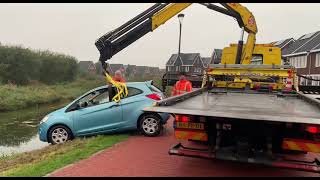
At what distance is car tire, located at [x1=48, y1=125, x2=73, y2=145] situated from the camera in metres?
11.0

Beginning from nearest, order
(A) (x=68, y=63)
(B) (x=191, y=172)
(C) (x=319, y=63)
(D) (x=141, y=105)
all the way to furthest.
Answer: (B) (x=191, y=172) → (D) (x=141, y=105) → (C) (x=319, y=63) → (A) (x=68, y=63)

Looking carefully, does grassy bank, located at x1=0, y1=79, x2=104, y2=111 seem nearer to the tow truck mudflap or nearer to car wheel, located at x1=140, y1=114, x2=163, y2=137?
car wheel, located at x1=140, y1=114, x2=163, y2=137

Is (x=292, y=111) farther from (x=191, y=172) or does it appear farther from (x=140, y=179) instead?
(x=140, y=179)

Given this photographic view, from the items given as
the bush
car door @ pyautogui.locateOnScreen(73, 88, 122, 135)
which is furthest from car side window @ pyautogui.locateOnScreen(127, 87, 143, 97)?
the bush

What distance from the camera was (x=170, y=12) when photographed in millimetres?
13820

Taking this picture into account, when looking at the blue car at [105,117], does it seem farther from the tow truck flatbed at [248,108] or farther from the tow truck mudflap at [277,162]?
the tow truck mudflap at [277,162]

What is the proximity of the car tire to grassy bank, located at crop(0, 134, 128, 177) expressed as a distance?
0.39 metres

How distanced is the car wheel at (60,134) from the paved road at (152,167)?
2.69 meters

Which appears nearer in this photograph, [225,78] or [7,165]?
[7,165]

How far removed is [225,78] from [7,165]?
6349mm

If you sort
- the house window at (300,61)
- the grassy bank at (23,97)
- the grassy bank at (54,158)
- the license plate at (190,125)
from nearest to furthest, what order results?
the license plate at (190,125) < the grassy bank at (54,158) < the grassy bank at (23,97) < the house window at (300,61)

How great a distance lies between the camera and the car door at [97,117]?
10836 mm

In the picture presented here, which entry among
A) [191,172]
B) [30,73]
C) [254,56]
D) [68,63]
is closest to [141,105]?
[191,172]

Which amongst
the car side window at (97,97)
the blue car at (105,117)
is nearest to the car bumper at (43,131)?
the blue car at (105,117)
